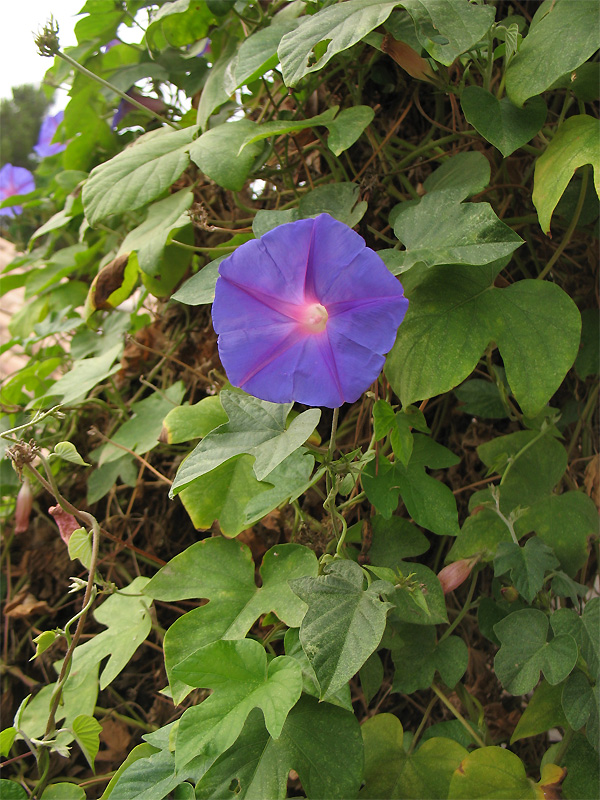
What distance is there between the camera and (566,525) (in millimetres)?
882

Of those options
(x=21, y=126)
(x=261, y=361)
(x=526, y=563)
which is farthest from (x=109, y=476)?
(x=21, y=126)

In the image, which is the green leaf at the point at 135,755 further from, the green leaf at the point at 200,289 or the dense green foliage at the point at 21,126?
the dense green foliage at the point at 21,126

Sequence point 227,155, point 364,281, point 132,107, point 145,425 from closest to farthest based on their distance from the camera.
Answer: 1. point 364,281
2. point 227,155
3. point 145,425
4. point 132,107

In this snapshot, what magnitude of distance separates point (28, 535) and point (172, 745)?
73 centimetres

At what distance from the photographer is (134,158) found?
0.98 meters

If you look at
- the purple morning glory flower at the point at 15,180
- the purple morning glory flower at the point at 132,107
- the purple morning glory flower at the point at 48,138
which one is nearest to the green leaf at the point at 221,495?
the purple morning glory flower at the point at 132,107

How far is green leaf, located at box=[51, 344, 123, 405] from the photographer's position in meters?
1.13

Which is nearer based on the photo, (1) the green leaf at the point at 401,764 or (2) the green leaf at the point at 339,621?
(2) the green leaf at the point at 339,621

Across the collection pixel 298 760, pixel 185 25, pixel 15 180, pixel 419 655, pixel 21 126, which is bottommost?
pixel 419 655

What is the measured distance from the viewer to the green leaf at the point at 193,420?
3.09 feet

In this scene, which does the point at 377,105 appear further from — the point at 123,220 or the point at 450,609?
the point at 450,609

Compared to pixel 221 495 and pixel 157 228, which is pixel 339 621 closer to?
pixel 221 495

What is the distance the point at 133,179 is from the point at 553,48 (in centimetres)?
59

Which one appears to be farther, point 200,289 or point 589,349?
point 589,349
